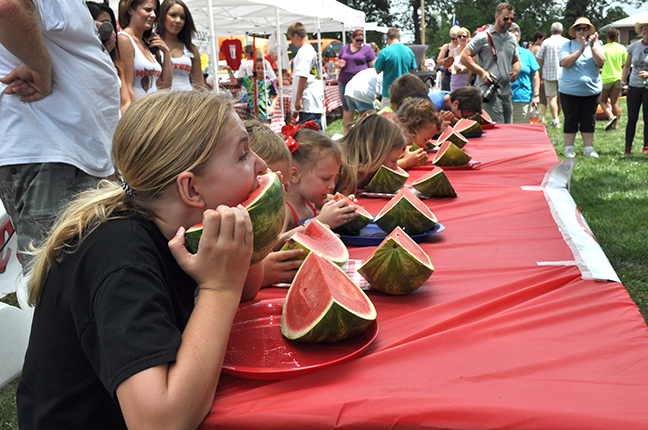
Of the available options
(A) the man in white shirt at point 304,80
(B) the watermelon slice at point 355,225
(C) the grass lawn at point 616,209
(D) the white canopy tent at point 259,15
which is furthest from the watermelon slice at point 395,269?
(A) the man in white shirt at point 304,80

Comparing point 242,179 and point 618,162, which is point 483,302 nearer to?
point 242,179

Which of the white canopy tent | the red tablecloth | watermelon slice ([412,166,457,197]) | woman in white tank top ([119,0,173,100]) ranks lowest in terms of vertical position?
watermelon slice ([412,166,457,197])

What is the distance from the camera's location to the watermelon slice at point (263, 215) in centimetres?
146

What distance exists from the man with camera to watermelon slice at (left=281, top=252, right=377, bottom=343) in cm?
810

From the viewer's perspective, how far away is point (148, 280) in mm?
1330

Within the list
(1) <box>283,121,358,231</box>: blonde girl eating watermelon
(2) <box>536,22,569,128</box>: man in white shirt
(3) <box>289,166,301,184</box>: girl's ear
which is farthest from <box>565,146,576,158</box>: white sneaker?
(3) <box>289,166,301,184</box>: girl's ear

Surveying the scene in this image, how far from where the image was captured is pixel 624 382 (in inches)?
50.8

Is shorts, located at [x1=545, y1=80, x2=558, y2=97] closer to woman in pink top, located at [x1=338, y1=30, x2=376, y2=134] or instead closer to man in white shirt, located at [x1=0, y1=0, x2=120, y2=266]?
woman in pink top, located at [x1=338, y1=30, x2=376, y2=134]

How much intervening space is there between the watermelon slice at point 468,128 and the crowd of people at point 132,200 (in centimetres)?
185

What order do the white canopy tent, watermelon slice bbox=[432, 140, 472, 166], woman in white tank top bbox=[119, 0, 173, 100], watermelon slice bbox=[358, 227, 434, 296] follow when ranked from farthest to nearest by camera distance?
1. the white canopy tent
2. watermelon slice bbox=[432, 140, 472, 166]
3. woman in white tank top bbox=[119, 0, 173, 100]
4. watermelon slice bbox=[358, 227, 434, 296]

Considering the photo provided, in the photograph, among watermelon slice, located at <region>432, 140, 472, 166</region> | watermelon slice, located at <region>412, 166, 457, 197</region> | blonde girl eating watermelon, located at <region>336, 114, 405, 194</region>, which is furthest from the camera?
watermelon slice, located at <region>432, 140, 472, 166</region>

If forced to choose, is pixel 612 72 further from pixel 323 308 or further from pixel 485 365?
pixel 323 308

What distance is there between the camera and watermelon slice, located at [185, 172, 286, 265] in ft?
4.78

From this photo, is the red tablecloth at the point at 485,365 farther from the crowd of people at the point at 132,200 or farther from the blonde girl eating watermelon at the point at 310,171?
the blonde girl eating watermelon at the point at 310,171
